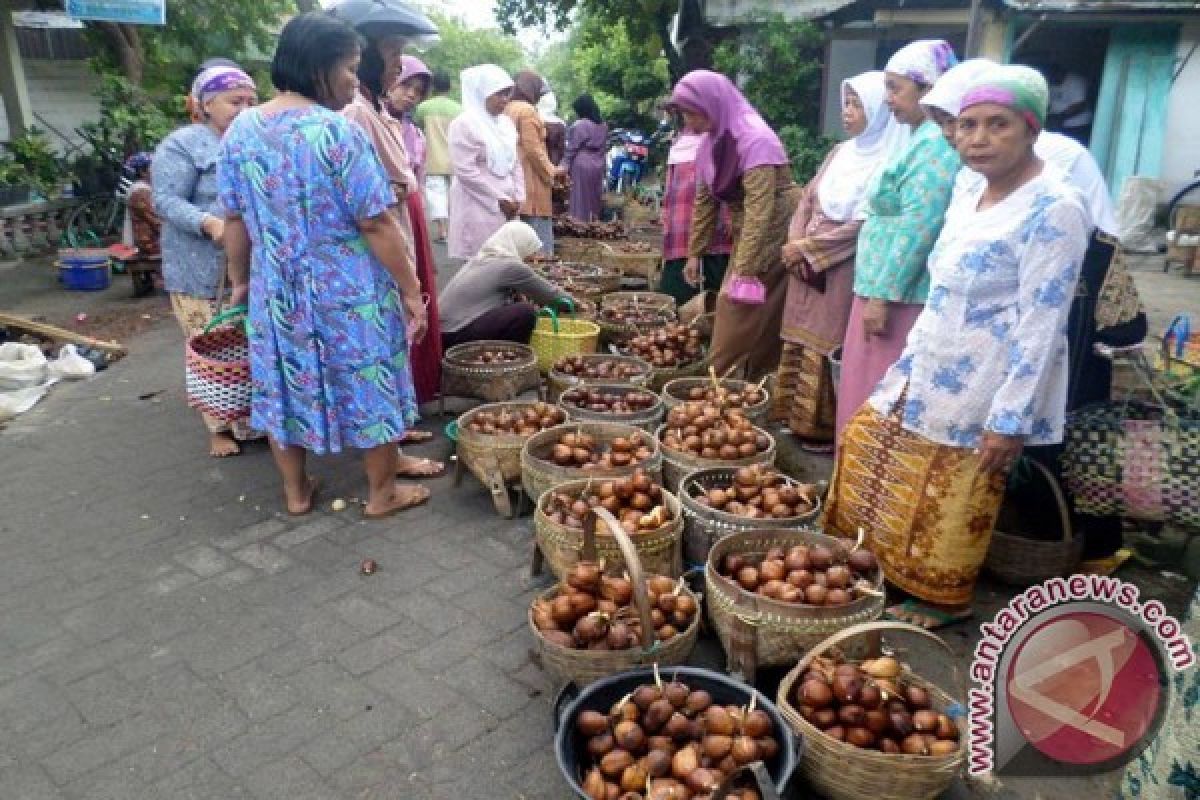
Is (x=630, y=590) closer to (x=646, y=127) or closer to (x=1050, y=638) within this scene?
(x=1050, y=638)

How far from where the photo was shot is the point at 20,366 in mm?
5445

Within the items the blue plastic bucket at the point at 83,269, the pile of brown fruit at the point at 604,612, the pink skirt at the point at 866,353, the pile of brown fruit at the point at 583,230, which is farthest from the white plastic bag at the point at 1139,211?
the blue plastic bucket at the point at 83,269

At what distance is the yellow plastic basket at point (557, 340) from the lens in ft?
17.6

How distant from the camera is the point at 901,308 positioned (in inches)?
139

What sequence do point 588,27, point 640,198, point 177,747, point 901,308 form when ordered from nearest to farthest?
point 177,747
point 901,308
point 640,198
point 588,27

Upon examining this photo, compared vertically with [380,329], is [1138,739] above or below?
below

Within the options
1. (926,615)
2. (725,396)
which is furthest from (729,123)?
(926,615)

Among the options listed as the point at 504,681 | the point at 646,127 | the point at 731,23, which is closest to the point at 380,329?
the point at 504,681

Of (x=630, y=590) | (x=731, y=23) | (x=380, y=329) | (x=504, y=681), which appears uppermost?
(x=731, y=23)

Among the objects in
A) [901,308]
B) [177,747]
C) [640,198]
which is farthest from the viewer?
[640,198]

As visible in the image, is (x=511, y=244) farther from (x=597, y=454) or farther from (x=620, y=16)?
(x=620, y=16)

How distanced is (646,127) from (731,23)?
577cm

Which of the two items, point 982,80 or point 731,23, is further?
point 731,23

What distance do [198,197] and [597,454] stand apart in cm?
247
